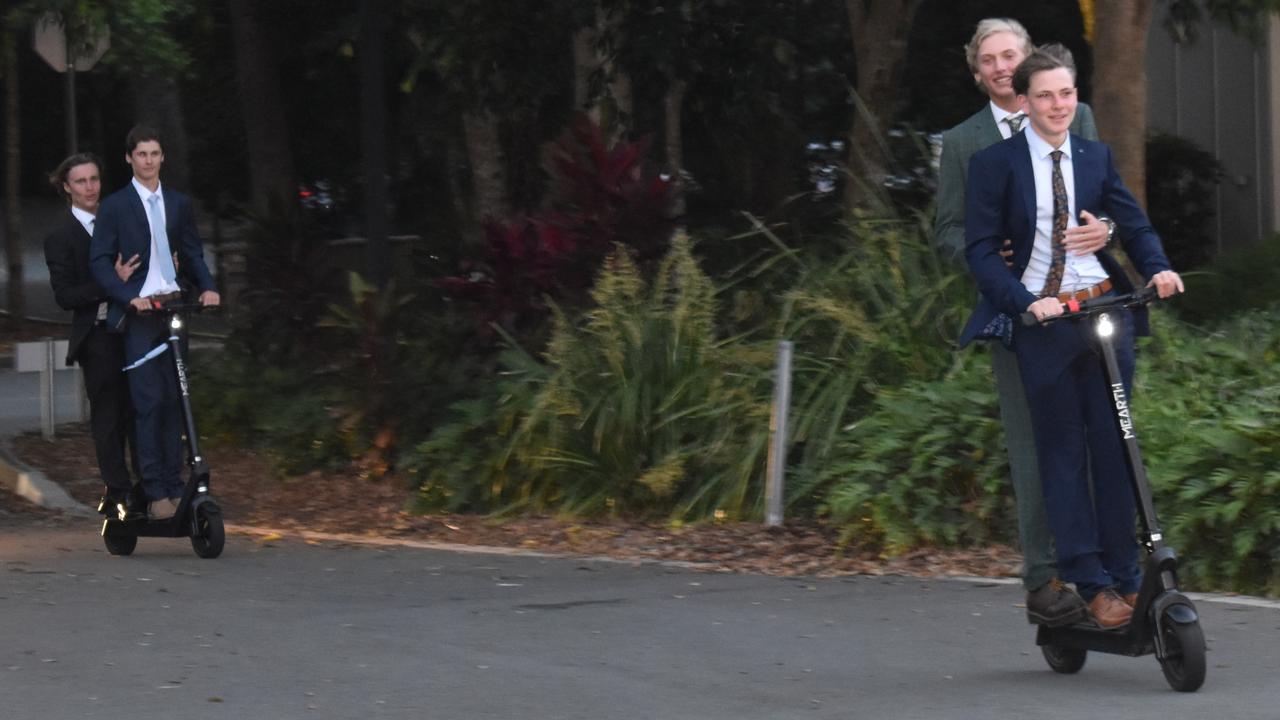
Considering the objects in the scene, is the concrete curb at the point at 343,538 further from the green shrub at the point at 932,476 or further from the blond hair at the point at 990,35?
the blond hair at the point at 990,35

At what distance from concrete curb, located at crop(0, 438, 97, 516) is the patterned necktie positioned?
7.32 meters

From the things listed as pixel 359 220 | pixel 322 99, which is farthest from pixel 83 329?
pixel 359 220

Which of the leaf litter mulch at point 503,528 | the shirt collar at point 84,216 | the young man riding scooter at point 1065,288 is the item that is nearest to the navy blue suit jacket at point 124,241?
the shirt collar at point 84,216

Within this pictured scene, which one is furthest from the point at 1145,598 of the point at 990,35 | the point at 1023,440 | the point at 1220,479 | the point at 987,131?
the point at 1220,479

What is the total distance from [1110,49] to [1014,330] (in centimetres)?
566

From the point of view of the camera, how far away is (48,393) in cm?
1555

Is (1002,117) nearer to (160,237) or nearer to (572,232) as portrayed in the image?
(160,237)

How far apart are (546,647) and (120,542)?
137 inches

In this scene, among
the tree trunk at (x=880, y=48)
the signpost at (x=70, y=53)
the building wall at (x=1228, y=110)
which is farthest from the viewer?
the building wall at (x=1228, y=110)

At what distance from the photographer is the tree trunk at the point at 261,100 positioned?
974 inches

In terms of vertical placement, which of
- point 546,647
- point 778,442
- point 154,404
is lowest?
point 546,647

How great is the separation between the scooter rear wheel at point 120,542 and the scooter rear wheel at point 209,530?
351 millimetres

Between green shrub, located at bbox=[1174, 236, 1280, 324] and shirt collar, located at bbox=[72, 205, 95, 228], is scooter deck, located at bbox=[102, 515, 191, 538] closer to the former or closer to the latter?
shirt collar, located at bbox=[72, 205, 95, 228]

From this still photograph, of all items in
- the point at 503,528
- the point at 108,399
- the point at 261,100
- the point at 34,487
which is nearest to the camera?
the point at 108,399
